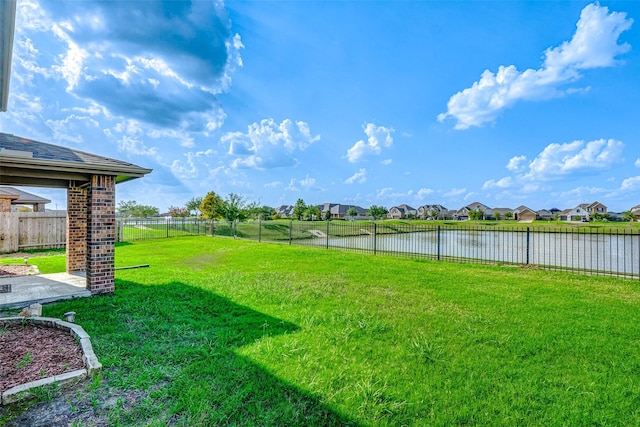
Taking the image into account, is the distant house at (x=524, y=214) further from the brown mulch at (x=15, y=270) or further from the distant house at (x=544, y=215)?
the brown mulch at (x=15, y=270)

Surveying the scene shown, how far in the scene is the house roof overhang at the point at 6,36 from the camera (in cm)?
260

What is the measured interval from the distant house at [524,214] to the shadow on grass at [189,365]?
81.3m

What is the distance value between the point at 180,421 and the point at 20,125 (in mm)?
10577

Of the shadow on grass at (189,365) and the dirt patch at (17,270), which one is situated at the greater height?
the dirt patch at (17,270)

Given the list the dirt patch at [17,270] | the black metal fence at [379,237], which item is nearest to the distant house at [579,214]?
the black metal fence at [379,237]

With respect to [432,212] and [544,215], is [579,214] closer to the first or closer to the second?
[544,215]

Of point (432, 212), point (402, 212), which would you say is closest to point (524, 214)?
point (432, 212)

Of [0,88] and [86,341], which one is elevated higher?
[0,88]

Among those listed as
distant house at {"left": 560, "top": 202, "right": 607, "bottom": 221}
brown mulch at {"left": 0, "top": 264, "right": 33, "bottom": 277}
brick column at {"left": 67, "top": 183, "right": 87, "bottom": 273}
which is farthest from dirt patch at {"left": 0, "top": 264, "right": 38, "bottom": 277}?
distant house at {"left": 560, "top": 202, "right": 607, "bottom": 221}

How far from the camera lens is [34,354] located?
9.86 ft

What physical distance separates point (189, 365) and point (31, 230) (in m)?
14.2

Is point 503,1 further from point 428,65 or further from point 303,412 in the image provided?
point 303,412

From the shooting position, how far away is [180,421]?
80.8 inches

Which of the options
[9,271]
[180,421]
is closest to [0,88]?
[9,271]
